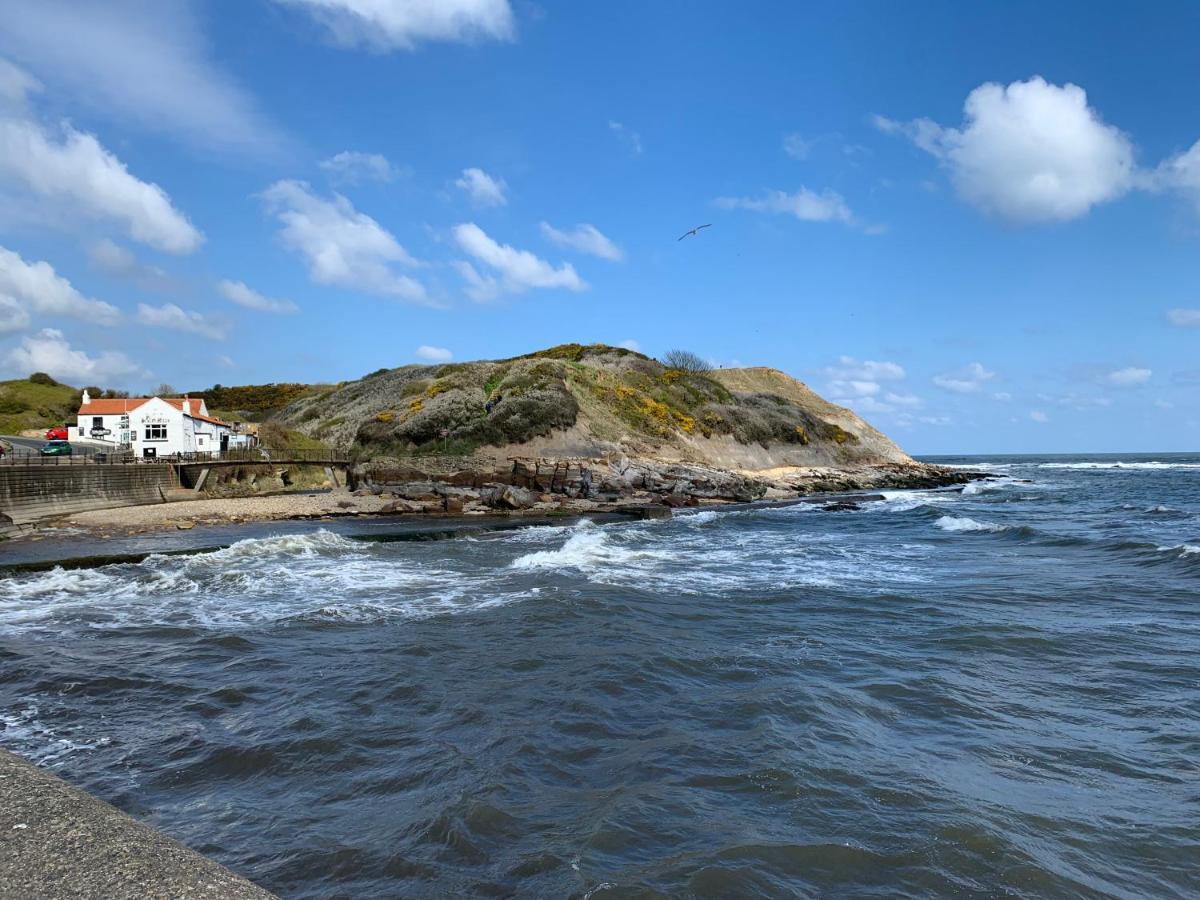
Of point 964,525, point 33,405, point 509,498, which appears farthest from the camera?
point 33,405

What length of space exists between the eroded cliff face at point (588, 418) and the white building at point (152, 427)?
10309mm

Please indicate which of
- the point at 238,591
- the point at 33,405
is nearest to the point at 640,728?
the point at 238,591

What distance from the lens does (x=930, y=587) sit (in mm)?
15430

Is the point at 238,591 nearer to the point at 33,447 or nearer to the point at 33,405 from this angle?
the point at 33,447

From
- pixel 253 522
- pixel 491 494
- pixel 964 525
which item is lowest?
pixel 253 522

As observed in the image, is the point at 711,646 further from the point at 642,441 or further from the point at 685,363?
the point at 685,363

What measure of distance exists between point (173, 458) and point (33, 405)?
151ft

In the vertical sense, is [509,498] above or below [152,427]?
below

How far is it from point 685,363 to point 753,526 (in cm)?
5319

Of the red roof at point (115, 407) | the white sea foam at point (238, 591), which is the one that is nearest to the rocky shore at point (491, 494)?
the white sea foam at point (238, 591)

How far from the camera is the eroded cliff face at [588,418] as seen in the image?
149 ft

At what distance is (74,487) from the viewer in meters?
30.5

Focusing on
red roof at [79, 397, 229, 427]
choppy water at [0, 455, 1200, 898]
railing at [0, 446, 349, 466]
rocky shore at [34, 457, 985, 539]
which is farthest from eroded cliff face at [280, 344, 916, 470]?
choppy water at [0, 455, 1200, 898]

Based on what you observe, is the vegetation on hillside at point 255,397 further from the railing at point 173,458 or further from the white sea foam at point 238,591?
the white sea foam at point 238,591
